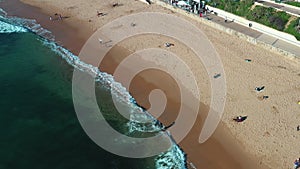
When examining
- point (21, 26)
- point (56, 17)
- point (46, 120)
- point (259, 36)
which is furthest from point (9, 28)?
point (259, 36)

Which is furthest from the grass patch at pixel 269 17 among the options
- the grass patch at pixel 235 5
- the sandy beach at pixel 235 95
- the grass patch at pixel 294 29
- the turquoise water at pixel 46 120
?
the turquoise water at pixel 46 120

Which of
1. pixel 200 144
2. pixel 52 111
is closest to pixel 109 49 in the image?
pixel 52 111

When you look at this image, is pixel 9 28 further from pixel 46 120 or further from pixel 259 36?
pixel 259 36

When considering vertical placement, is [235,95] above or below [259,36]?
below

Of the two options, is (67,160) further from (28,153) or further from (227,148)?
(227,148)

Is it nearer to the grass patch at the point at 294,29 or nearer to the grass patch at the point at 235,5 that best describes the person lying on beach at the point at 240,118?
the grass patch at the point at 294,29

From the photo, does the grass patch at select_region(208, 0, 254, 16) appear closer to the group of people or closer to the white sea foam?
the group of people
